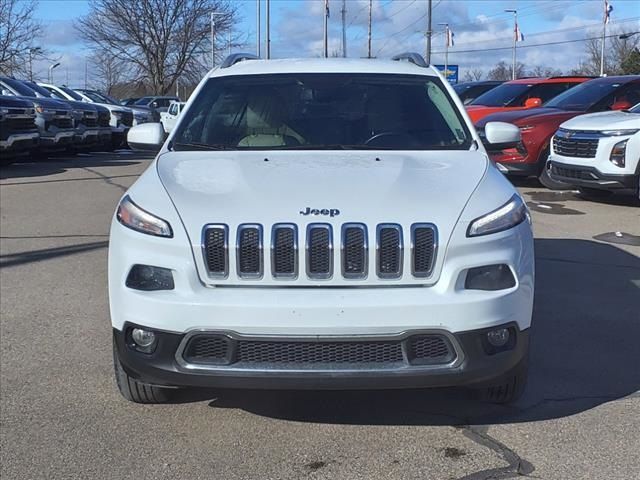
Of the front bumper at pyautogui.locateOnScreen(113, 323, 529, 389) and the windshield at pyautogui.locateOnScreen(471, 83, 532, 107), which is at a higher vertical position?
the windshield at pyautogui.locateOnScreen(471, 83, 532, 107)

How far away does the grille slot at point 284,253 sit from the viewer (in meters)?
3.55

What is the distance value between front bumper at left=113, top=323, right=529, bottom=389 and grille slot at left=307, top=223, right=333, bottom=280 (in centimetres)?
28

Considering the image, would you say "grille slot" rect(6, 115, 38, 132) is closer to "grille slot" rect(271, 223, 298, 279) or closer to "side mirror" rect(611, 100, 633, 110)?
"side mirror" rect(611, 100, 633, 110)

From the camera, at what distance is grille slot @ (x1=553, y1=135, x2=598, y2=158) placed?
10.7 metres

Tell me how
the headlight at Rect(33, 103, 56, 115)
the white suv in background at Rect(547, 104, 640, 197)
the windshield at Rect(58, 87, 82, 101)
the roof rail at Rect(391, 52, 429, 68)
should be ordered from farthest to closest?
the windshield at Rect(58, 87, 82, 101) < the headlight at Rect(33, 103, 56, 115) < the white suv in background at Rect(547, 104, 640, 197) < the roof rail at Rect(391, 52, 429, 68)

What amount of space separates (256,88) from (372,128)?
833 mm

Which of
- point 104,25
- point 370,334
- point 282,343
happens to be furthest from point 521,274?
point 104,25

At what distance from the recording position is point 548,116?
1273 cm

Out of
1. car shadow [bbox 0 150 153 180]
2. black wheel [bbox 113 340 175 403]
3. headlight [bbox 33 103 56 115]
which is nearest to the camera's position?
black wheel [bbox 113 340 175 403]

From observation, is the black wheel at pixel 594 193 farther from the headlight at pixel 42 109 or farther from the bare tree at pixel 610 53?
the bare tree at pixel 610 53

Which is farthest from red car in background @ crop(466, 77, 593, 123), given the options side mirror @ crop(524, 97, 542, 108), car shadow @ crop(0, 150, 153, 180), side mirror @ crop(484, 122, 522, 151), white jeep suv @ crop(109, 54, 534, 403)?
white jeep suv @ crop(109, 54, 534, 403)

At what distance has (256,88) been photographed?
208 inches

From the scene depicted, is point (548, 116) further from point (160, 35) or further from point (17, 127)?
point (160, 35)

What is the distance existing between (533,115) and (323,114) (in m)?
8.54
